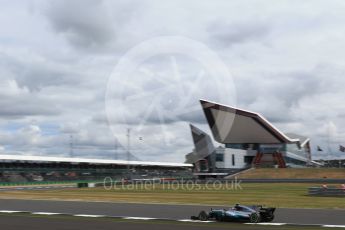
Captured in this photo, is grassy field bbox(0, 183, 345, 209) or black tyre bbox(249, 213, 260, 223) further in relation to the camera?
grassy field bbox(0, 183, 345, 209)

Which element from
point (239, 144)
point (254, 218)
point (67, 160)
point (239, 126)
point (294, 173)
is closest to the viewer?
point (254, 218)

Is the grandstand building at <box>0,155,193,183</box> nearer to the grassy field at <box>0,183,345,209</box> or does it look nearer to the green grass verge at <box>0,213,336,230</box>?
the grassy field at <box>0,183,345,209</box>

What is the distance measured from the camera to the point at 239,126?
5443 inches

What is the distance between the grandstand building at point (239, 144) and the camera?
131375 millimetres

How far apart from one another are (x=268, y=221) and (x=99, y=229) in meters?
6.53

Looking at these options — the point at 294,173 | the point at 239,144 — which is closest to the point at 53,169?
the point at 239,144

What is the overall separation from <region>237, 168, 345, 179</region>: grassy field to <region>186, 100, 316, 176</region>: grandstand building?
19605 millimetres

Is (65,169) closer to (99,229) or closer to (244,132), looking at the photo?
(244,132)

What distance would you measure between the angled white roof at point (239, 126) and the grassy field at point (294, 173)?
2570cm

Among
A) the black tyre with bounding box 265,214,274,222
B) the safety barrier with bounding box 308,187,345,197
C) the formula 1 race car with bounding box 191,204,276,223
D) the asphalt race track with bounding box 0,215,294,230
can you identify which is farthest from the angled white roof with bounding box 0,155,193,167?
the black tyre with bounding box 265,214,274,222

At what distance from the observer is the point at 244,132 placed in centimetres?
13938

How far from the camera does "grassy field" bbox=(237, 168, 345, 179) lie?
98.6 metres

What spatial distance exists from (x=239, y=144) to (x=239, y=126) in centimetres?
808

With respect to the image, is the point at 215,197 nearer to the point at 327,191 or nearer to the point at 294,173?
the point at 327,191
